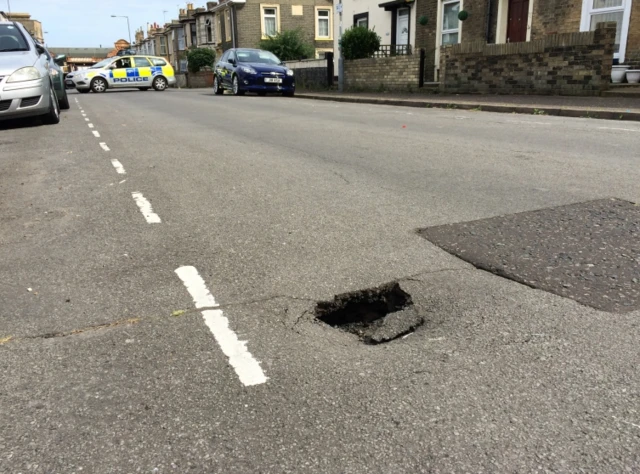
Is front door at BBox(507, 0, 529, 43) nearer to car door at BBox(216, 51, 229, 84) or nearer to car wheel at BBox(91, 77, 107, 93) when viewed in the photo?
car door at BBox(216, 51, 229, 84)

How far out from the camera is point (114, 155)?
7.81 metres

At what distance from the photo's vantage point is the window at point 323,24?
4656 centimetres

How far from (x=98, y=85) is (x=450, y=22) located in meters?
17.8

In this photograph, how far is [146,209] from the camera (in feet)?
16.2

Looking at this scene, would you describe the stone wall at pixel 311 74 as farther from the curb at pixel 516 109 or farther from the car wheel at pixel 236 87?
the curb at pixel 516 109

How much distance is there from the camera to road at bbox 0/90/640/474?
6.34 ft

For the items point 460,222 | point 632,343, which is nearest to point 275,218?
point 460,222

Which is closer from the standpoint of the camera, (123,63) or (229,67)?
(229,67)

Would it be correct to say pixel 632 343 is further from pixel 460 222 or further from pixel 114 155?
pixel 114 155

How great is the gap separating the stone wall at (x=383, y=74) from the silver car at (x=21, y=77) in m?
13.2

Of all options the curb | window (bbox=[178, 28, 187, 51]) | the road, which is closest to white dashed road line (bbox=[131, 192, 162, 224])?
the road

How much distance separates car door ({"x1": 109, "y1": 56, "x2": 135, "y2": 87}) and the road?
25443mm

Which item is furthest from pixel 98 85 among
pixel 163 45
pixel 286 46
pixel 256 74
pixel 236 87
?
pixel 163 45

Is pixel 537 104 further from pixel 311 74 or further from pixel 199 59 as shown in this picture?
pixel 199 59
